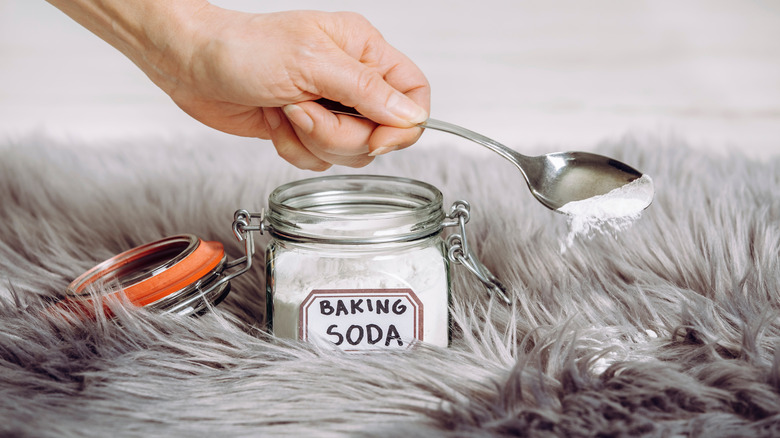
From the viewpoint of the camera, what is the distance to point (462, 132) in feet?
2.46

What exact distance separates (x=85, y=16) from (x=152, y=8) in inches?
4.6

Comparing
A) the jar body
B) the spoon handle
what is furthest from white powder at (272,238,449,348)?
the spoon handle

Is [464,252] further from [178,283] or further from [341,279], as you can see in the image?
[178,283]

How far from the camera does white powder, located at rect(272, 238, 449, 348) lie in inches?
24.9

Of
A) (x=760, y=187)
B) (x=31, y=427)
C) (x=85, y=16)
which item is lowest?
(x=31, y=427)

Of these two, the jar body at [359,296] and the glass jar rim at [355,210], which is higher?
the glass jar rim at [355,210]

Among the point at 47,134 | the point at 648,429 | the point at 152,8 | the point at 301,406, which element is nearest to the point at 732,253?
the point at 648,429

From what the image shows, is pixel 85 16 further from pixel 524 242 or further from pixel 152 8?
pixel 524 242

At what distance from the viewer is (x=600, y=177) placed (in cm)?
75

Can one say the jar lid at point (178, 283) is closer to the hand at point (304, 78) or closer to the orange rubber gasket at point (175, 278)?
the orange rubber gasket at point (175, 278)

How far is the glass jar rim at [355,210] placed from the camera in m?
0.65

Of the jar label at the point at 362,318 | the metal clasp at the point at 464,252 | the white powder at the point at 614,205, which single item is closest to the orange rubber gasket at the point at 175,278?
the jar label at the point at 362,318

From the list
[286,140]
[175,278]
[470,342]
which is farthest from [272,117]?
[470,342]

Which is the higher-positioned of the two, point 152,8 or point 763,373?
point 152,8
